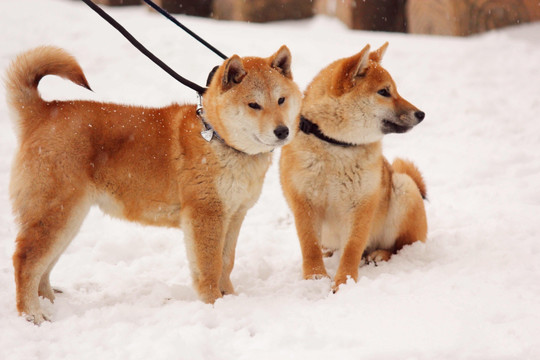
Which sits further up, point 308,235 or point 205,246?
point 205,246

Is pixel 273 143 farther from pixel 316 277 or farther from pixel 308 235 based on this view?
pixel 316 277

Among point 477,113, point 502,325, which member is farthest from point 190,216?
point 477,113

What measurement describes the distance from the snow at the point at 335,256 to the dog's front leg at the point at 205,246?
149 millimetres

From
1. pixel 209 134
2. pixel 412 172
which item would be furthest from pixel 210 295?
pixel 412 172

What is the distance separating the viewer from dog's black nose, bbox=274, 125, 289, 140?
355 centimetres

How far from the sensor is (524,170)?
6156mm

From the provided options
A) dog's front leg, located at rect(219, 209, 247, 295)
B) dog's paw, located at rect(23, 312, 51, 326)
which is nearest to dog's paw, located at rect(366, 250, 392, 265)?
dog's front leg, located at rect(219, 209, 247, 295)

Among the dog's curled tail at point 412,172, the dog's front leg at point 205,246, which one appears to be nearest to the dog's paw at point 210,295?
the dog's front leg at point 205,246

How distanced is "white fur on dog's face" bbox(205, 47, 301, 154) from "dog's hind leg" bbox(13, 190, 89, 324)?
114 cm

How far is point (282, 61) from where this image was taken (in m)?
3.91

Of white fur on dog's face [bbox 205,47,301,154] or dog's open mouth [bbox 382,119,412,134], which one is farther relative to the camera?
dog's open mouth [bbox 382,119,412,134]

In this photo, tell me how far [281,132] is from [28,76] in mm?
1731

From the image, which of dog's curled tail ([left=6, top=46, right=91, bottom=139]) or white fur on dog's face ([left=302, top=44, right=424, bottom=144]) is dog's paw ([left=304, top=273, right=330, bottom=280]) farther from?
dog's curled tail ([left=6, top=46, right=91, bottom=139])

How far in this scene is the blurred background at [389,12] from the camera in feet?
31.0
